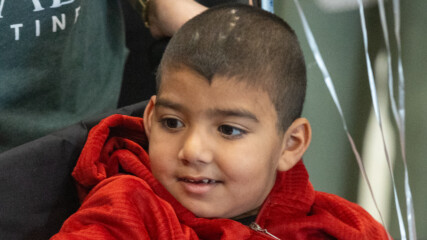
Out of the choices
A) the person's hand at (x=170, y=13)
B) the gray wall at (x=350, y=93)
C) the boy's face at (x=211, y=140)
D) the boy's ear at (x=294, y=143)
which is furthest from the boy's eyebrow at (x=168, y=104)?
the gray wall at (x=350, y=93)

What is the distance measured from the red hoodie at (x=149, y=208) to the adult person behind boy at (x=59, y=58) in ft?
0.49

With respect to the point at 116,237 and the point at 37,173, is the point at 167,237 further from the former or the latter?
the point at 37,173

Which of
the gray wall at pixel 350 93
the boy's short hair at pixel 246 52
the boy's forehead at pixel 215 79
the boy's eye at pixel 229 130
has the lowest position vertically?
the gray wall at pixel 350 93

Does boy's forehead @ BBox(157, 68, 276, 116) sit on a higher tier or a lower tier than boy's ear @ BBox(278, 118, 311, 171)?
higher

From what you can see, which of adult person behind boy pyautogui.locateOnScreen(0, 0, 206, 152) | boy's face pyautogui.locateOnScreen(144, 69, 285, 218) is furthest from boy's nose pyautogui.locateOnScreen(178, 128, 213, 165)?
adult person behind boy pyautogui.locateOnScreen(0, 0, 206, 152)

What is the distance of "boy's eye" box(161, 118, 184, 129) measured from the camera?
0.64 meters

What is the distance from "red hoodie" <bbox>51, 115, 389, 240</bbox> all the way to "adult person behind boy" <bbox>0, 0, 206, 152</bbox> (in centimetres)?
15

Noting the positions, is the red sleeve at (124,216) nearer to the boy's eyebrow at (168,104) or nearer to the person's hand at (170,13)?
the boy's eyebrow at (168,104)

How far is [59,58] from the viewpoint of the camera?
2.77ft

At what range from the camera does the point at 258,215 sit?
72 centimetres

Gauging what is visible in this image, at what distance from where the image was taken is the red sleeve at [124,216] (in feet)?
1.93

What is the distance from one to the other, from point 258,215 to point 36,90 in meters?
0.36

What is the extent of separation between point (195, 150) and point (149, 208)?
9 centimetres

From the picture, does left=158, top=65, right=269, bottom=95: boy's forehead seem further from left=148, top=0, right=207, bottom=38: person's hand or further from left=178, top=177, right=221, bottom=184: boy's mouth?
left=148, top=0, right=207, bottom=38: person's hand
